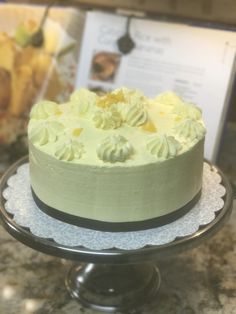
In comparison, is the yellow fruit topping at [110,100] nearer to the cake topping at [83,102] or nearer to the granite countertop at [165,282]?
the cake topping at [83,102]

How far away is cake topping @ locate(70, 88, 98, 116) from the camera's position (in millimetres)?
1049

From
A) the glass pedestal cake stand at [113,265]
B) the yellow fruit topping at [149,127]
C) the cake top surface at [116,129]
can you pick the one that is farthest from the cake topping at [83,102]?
the glass pedestal cake stand at [113,265]

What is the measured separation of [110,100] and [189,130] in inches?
6.5

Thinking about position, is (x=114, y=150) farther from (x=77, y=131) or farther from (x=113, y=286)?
(x=113, y=286)

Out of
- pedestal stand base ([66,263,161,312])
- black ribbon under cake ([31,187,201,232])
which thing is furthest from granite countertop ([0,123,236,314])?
black ribbon under cake ([31,187,201,232])

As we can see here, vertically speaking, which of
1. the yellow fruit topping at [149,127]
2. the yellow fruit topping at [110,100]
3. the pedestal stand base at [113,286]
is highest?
the yellow fruit topping at [110,100]

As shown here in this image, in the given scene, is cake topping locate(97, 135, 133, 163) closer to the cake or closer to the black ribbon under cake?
the cake

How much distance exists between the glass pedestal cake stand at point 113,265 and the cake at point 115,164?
7 cm

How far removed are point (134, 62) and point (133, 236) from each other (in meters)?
0.68

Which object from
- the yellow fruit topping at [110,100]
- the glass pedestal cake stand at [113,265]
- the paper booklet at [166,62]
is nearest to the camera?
the glass pedestal cake stand at [113,265]

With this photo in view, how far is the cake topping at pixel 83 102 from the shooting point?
1049mm

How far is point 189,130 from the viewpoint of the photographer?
3.32ft

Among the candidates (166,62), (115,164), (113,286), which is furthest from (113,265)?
(166,62)

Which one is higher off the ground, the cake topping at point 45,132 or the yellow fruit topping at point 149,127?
the yellow fruit topping at point 149,127
